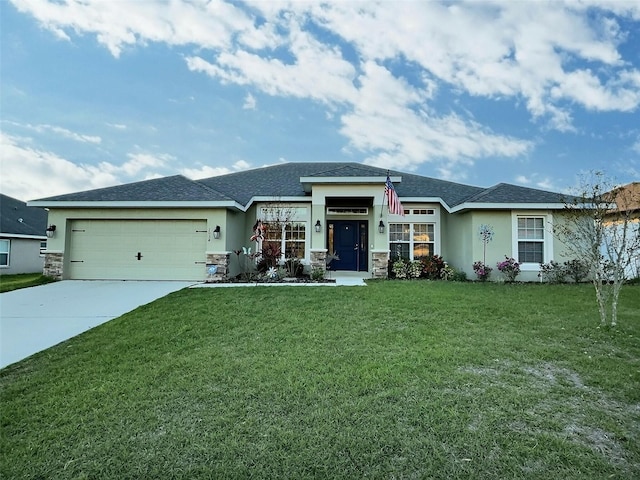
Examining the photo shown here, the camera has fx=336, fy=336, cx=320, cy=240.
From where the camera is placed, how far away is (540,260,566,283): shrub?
11508 mm

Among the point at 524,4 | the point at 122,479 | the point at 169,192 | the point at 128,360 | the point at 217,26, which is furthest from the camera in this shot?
the point at 169,192

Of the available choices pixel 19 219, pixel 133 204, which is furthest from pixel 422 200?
pixel 19 219

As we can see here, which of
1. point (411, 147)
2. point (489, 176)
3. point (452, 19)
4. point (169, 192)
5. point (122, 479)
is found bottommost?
point (122, 479)

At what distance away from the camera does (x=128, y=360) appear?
4547mm

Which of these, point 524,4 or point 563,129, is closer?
point 524,4

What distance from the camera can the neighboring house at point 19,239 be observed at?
16.7 meters

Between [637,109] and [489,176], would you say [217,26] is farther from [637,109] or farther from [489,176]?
[637,109]

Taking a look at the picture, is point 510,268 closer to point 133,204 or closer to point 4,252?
point 133,204

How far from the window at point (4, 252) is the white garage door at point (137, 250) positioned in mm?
8268

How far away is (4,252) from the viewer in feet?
54.6

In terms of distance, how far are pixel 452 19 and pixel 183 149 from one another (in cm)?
1139

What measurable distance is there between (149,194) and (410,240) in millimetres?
9923

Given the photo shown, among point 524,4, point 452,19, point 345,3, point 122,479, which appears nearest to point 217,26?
point 345,3

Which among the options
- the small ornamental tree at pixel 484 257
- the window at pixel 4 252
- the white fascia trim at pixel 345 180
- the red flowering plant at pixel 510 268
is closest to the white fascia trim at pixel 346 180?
the white fascia trim at pixel 345 180
